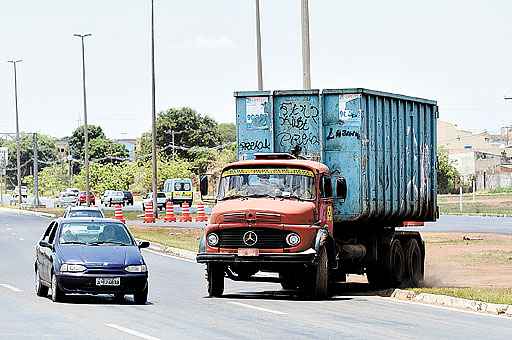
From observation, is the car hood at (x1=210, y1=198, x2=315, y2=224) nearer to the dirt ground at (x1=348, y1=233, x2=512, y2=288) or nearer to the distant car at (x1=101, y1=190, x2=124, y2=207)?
the dirt ground at (x1=348, y1=233, x2=512, y2=288)

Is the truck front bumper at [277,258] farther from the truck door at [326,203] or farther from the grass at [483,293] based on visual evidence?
the grass at [483,293]

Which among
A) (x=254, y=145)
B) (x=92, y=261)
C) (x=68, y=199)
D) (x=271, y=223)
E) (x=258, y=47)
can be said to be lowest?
(x=68, y=199)

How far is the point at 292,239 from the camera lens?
23500 millimetres

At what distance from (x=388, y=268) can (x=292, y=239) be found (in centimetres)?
412

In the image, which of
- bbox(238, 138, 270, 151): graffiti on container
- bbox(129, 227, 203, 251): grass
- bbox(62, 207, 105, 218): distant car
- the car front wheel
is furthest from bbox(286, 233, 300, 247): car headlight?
bbox(129, 227, 203, 251): grass

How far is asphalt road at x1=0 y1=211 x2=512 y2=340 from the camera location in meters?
17.3

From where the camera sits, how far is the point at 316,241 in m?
23.6

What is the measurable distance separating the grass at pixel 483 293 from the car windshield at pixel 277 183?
2.96 meters

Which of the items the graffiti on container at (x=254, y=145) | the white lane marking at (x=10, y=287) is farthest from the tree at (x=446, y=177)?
the graffiti on container at (x=254, y=145)

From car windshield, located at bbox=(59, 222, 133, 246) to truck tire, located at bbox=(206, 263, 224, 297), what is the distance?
1.60 meters

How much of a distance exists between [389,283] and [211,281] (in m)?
4.69

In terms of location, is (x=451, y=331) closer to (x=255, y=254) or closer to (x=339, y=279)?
(x=255, y=254)

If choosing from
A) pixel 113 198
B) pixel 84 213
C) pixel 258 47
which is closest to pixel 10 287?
pixel 84 213

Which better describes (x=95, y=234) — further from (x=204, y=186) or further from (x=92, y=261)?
(x=204, y=186)
